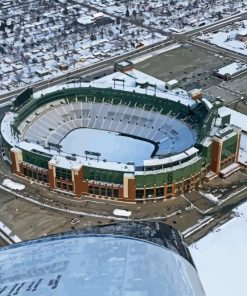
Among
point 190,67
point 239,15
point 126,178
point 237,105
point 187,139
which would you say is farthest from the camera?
point 239,15

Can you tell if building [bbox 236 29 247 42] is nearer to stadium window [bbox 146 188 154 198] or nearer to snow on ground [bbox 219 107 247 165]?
snow on ground [bbox 219 107 247 165]

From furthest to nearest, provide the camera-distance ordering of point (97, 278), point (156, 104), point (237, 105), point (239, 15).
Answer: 1. point (239, 15)
2. point (237, 105)
3. point (156, 104)
4. point (97, 278)

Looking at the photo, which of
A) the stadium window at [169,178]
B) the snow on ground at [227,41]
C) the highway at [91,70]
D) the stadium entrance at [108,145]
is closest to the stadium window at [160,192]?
the stadium window at [169,178]

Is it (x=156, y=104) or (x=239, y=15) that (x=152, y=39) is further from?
Answer: (x=156, y=104)

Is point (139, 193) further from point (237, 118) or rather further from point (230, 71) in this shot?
point (230, 71)

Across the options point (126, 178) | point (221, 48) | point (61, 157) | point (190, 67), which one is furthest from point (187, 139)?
point (221, 48)

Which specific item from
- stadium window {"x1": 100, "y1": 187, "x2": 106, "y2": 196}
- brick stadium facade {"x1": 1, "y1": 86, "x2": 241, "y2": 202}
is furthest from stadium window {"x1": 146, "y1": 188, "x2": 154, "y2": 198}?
stadium window {"x1": 100, "y1": 187, "x2": 106, "y2": 196}

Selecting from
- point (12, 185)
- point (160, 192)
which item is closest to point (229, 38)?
point (160, 192)
